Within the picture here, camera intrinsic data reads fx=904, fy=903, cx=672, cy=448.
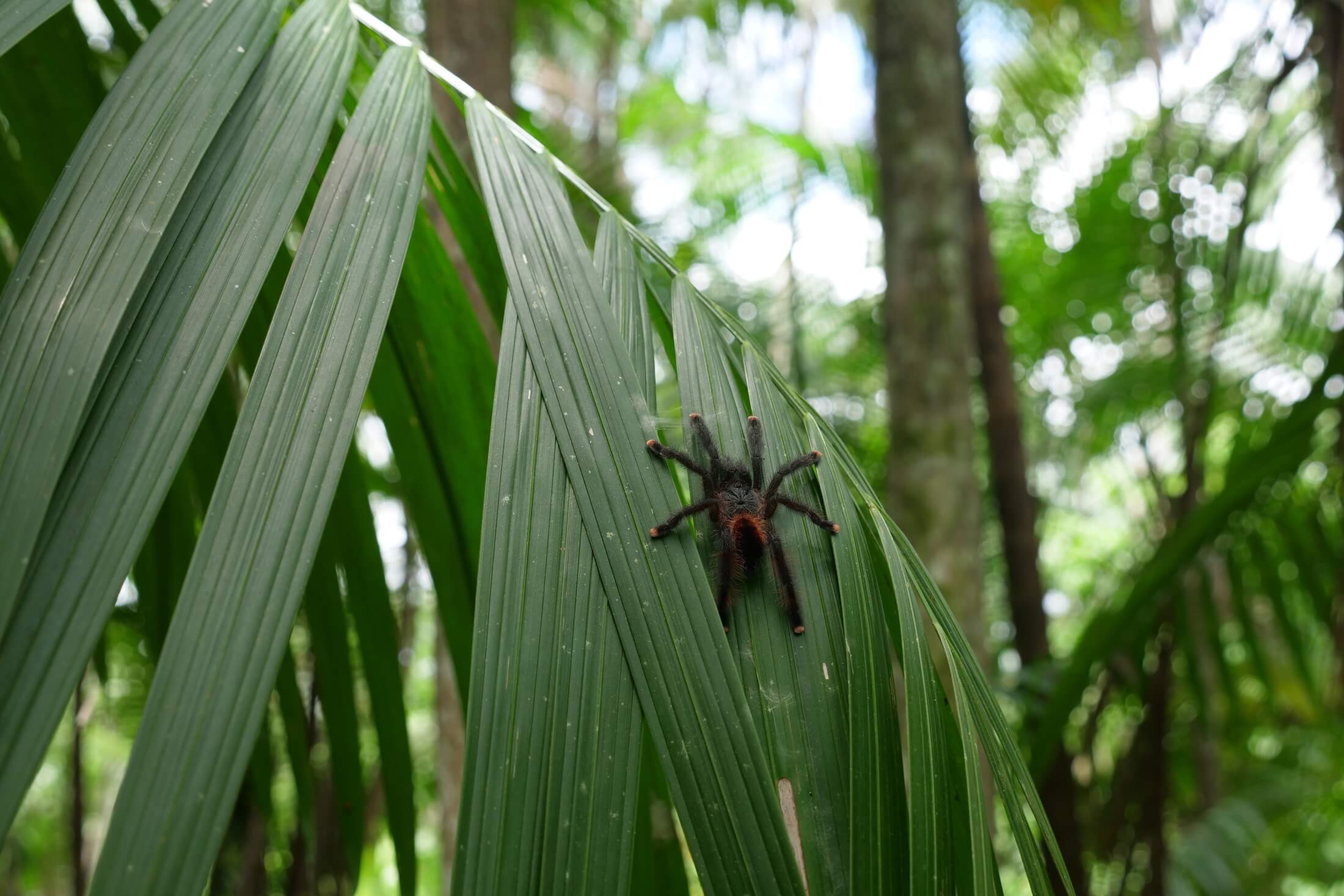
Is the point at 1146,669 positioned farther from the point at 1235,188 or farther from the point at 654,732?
the point at 654,732

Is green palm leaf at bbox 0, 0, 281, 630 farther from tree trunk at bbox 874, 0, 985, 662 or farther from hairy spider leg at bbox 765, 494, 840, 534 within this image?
tree trunk at bbox 874, 0, 985, 662

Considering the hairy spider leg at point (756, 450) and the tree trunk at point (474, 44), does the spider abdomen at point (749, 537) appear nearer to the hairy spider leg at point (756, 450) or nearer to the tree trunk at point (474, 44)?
the hairy spider leg at point (756, 450)

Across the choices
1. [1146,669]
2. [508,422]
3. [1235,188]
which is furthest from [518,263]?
[1235,188]

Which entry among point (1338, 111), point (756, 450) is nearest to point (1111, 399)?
point (1338, 111)

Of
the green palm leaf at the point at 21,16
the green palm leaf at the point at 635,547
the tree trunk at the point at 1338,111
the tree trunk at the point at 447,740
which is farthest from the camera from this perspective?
the tree trunk at the point at 447,740

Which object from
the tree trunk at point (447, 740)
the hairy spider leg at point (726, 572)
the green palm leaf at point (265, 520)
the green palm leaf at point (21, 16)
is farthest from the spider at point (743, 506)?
the tree trunk at point (447, 740)

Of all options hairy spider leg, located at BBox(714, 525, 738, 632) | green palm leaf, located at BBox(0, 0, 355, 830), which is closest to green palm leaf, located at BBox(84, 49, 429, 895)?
green palm leaf, located at BBox(0, 0, 355, 830)
